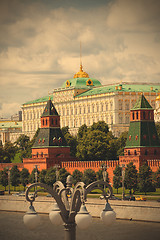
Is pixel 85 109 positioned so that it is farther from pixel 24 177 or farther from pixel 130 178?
pixel 130 178

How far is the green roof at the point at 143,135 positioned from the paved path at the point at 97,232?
27.8 metres

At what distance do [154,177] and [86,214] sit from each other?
6207 centimetres

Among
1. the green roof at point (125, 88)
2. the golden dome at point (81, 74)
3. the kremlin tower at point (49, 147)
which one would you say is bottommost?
the kremlin tower at point (49, 147)

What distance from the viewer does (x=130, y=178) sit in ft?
263

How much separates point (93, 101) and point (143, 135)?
86.2 m

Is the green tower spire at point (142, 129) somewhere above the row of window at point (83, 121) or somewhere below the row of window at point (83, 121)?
below

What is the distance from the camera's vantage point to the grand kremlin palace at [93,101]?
167m

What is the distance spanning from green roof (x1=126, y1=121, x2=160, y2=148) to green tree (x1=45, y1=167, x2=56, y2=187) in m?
11.5

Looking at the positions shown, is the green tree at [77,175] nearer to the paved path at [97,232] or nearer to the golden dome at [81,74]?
the paved path at [97,232]

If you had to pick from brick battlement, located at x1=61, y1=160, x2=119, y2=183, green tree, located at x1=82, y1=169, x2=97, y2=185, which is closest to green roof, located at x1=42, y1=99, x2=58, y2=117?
brick battlement, located at x1=61, y1=160, x2=119, y2=183

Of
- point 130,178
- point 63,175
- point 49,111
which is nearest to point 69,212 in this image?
point 130,178

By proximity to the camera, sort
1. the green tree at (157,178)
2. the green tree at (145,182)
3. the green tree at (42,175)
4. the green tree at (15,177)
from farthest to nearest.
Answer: the green tree at (15,177)
the green tree at (42,175)
the green tree at (157,178)
the green tree at (145,182)

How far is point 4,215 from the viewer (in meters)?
71.2

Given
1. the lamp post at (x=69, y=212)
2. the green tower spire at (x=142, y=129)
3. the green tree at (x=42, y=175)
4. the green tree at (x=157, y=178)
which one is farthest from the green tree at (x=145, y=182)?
the lamp post at (x=69, y=212)
